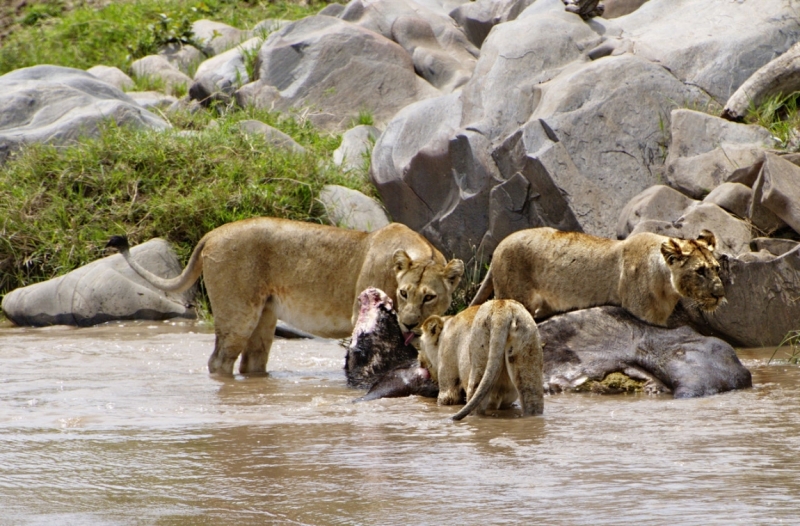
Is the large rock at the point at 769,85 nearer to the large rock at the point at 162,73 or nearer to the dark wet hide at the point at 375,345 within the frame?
the dark wet hide at the point at 375,345

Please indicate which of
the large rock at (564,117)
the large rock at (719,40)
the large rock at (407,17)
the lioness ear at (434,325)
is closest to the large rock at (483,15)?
the large rock at (407,17)

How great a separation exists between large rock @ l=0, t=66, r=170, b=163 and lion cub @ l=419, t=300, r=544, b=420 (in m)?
7.99

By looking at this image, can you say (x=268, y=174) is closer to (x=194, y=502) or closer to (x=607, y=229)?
(x=607, y=229)

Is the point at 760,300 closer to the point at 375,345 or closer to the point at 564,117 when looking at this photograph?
the point at 564,117

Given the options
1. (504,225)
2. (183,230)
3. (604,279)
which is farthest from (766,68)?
(183,230)

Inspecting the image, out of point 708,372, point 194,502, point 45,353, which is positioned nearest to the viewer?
point 194,502

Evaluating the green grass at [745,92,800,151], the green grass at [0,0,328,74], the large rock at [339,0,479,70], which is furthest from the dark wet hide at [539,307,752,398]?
the green grass at [0,0,328,74]

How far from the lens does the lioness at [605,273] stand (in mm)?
7090

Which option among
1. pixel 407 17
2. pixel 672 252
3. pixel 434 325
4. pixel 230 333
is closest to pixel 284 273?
pixel 230 333

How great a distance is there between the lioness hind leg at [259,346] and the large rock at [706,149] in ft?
12.6

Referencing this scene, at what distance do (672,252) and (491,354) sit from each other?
6.17 feet

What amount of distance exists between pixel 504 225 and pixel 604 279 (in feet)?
8.47

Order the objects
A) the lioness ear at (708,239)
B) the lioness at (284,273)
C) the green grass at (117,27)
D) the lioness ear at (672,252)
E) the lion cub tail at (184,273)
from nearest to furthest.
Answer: the lioness ear at (672,252) → the lioness ear at (708,239) → the lioness at (284,273) → the lion cub tail at (184,273) → the green grass at (117,27)

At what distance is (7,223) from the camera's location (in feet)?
39.0
